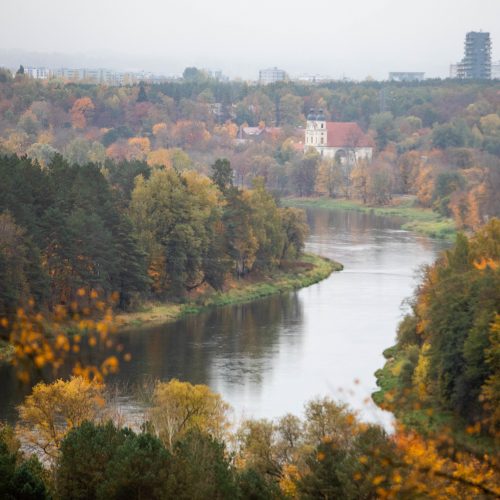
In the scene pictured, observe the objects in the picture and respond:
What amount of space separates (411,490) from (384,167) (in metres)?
75.4

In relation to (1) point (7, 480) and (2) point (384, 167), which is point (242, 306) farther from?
(2) point (384, 167)

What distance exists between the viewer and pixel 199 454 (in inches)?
705

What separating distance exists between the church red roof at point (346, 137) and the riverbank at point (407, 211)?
807 inches

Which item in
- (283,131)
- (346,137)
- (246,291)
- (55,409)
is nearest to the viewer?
(55,409)

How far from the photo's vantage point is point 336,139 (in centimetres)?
10606

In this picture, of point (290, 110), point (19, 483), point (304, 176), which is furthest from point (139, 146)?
point (19, 483)

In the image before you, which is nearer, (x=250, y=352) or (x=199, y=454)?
(x=199, y=454)

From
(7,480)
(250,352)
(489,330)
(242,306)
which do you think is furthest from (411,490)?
(242,306)

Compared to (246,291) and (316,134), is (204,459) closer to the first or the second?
(246,291)

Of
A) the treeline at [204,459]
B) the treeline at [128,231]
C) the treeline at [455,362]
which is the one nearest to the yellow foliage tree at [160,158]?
the treeline at [128,231]

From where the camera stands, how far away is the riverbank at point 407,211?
214 ft

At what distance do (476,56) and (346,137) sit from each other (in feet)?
267

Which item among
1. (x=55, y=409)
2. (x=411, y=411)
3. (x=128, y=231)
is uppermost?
(x=128, y=231)

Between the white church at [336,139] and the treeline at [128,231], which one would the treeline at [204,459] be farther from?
the white church at [336,139]
